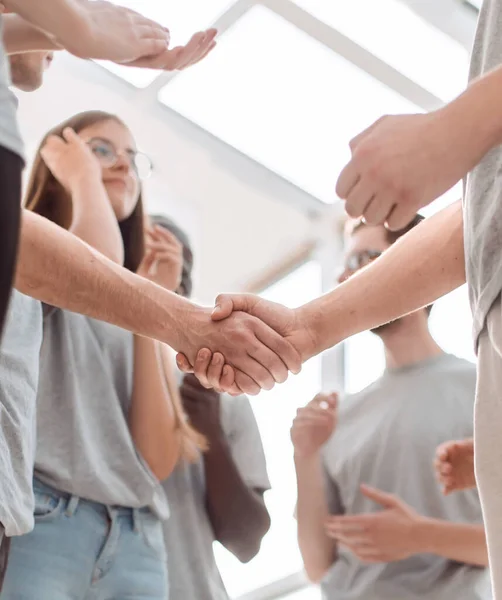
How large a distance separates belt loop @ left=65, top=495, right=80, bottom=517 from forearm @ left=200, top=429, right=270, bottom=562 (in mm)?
377

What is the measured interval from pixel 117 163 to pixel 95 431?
61 cm

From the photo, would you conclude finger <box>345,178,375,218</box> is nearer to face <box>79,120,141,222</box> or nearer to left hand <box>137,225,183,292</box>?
face <box>79,120,141,222</box>

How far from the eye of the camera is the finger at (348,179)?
794 millimetres

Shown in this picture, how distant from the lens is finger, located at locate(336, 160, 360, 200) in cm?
79

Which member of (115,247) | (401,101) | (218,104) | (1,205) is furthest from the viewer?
(218,104)

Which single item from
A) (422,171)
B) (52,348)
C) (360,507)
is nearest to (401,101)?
(360,507)

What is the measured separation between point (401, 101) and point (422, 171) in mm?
2180

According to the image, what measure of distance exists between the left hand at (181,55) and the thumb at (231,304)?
1.37 ft

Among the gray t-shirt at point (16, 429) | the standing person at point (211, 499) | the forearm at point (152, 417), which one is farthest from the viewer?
the standing person at point (211, 499)

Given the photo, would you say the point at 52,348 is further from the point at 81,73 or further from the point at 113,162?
the point at 81,73

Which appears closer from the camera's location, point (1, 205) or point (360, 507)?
point (1, 205)

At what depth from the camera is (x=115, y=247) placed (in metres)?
1.68

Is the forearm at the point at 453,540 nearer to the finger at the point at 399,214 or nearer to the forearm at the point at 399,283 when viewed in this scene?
the forearm at the point at 399,283

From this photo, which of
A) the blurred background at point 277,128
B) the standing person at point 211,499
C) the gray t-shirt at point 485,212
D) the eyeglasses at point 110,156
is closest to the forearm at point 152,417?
the standing person at point 211,499
